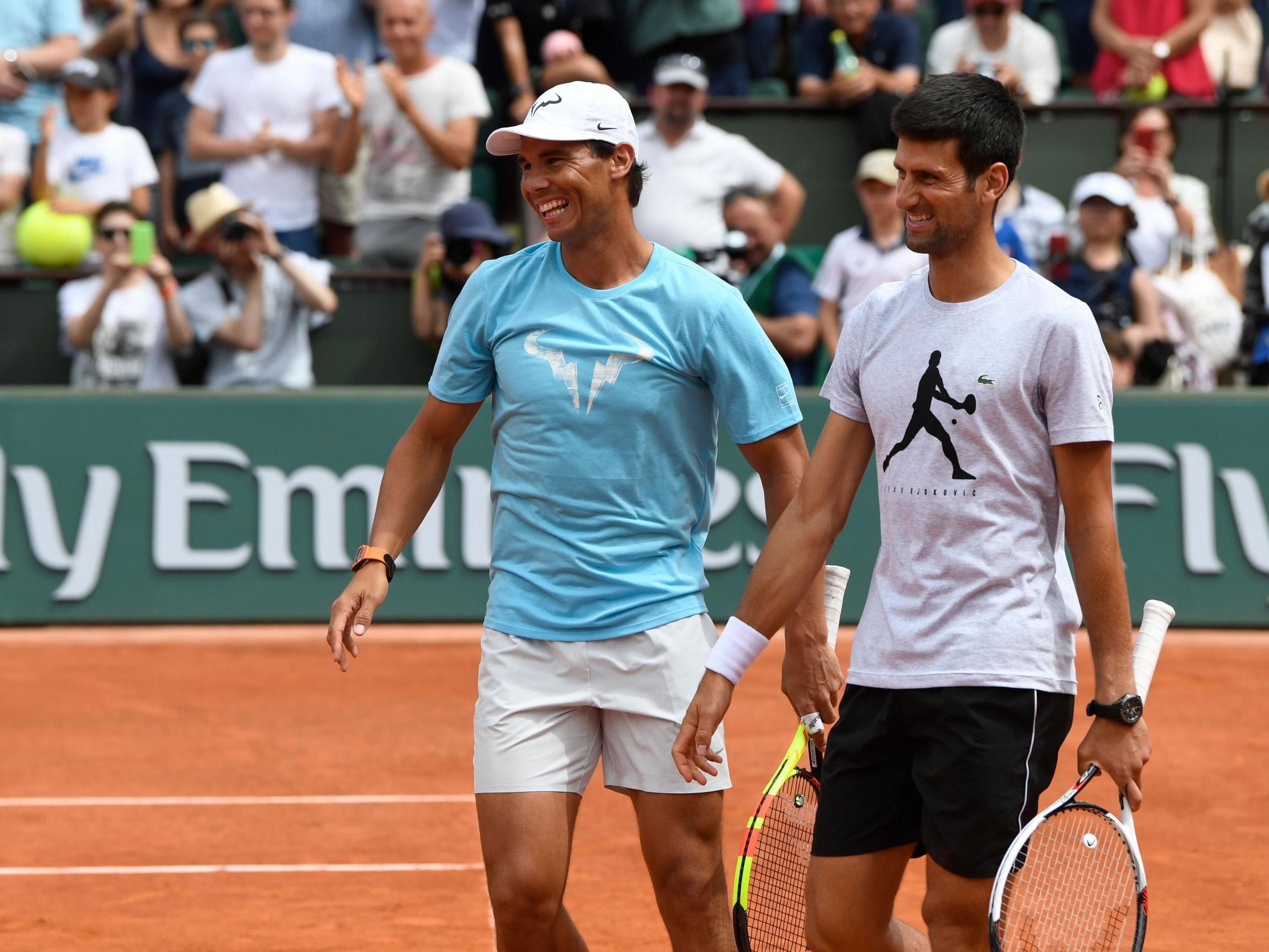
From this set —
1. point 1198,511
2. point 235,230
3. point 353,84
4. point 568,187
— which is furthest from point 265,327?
point 568,187

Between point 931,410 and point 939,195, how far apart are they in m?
0.43

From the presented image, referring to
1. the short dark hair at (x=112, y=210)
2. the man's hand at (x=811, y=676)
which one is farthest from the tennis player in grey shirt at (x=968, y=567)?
the short dark hair at (x=112, y=210)

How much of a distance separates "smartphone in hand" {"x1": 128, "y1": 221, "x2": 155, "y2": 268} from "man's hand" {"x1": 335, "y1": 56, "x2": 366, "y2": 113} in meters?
1.51

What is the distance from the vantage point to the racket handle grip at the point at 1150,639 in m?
3.77

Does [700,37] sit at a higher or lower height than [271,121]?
higher

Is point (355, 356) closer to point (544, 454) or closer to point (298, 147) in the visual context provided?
point (298, 147)

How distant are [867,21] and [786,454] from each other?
897 centimetres

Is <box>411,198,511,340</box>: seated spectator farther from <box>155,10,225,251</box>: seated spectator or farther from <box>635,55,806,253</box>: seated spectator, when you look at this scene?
<box>155,10,225,251</box>: seated spectator

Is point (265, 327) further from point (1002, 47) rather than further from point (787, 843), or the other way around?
point (787, 843)

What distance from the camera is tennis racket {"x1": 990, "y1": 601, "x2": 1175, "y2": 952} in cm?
358

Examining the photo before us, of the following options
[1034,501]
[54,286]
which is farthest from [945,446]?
[54,286]

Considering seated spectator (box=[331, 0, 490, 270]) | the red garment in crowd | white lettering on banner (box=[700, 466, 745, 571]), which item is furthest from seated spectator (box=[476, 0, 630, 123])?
the red garment in crowd

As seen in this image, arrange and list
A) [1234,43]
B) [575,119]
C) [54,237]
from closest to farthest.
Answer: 1. [575,119]
2. [54,237]
3. [1234,43]

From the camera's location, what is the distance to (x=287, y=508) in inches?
429
